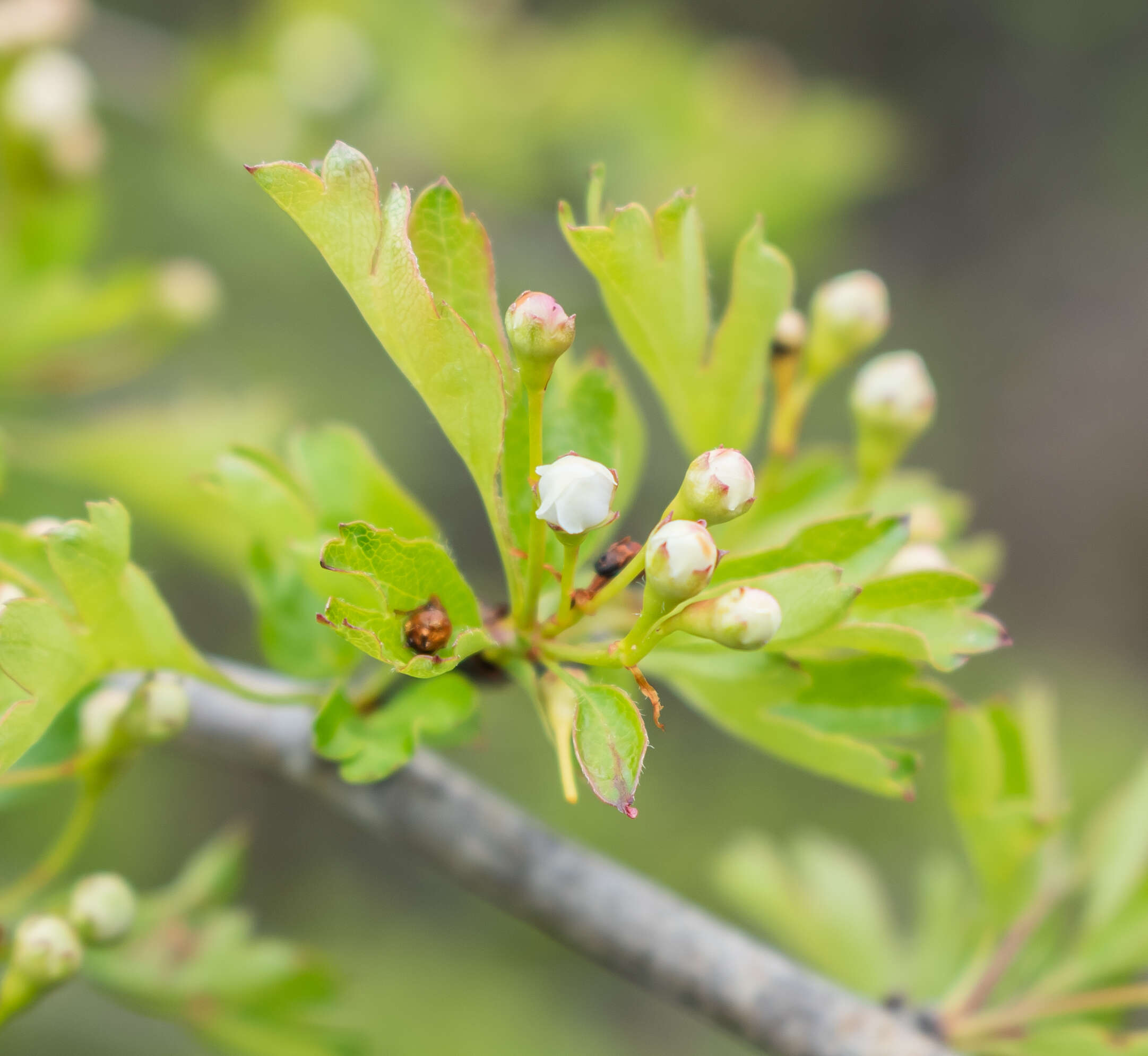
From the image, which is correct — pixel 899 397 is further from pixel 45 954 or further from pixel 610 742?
pixel 45 954

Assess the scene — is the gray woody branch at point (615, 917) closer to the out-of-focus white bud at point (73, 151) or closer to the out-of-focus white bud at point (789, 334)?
the out-of-focus white bud at point (789, 334)

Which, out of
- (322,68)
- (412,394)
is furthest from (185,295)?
(412,394)

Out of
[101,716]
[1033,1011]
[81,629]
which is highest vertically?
[81,629]

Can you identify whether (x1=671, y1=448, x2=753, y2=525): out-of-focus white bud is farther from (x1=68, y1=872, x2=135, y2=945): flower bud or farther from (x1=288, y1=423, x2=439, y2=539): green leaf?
(x1=68, y1=872, x2=135, y2=945): flower bud

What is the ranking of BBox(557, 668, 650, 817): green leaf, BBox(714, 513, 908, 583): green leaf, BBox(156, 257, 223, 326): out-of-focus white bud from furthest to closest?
BBox(156, 257, 223, 326): out-of-focus white bud < BBox(714, 513, 908, 583): green leaf < BBox(557, 668, 650, 817): green leaf

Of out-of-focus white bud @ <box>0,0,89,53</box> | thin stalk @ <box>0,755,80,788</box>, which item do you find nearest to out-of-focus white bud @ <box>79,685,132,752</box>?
thin stalk @ <box>0,755,80,788</box>

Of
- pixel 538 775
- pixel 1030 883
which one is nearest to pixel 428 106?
pixel 538 775

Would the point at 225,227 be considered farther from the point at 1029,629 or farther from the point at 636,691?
the point at 1029,629
